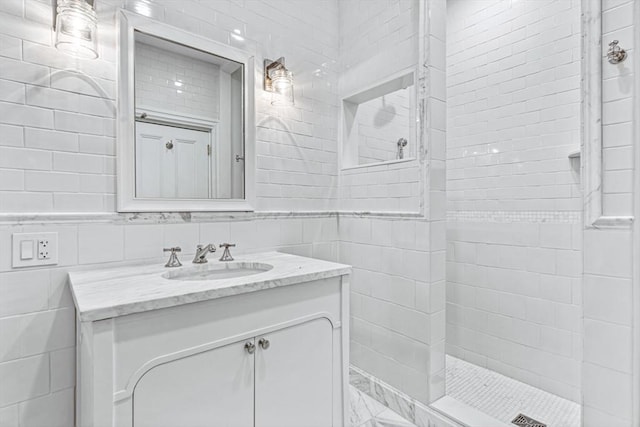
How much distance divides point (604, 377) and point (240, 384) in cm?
131

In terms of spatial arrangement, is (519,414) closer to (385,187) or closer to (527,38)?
(385,187)

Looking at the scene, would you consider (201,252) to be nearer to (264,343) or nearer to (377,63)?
(264,343)

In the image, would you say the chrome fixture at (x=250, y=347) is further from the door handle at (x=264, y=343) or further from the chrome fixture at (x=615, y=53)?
the chrome fixture at (x=615, y=53)

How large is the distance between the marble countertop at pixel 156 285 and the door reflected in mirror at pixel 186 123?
37cm

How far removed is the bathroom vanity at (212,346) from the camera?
931 millimetres

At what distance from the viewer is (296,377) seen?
1.31 meters

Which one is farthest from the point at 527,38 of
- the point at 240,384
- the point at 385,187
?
the point at 240,384

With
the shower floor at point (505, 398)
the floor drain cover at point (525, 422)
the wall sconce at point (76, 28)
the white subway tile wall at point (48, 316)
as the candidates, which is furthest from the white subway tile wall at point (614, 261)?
the wall sconce at point (76, 28)

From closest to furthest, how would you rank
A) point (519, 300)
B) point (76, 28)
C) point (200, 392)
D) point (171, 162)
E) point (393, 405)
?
1. point (200, 392)
2. point (76, 28)
3. point (171, 162)
4. point (393, 405)
5. point (519, 300)

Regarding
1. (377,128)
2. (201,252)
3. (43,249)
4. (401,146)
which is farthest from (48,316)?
(401,146)

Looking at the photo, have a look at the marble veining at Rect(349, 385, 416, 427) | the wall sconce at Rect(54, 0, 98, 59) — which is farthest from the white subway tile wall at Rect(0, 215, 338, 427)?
the marble veining at Rect(349, 385, 416, 427)

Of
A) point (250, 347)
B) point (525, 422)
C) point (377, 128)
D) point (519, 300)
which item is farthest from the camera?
point (377, 128)

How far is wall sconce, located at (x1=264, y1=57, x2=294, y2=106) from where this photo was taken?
186 cm

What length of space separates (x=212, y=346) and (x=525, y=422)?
167 cm
